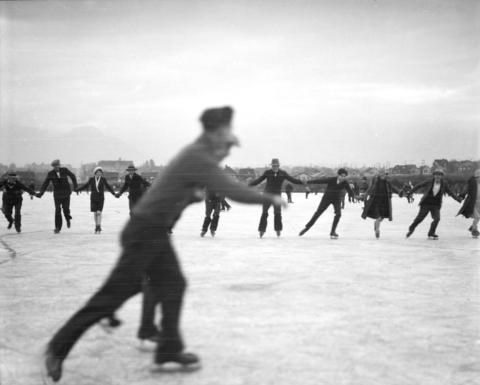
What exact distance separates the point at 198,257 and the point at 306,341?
419 centimetres

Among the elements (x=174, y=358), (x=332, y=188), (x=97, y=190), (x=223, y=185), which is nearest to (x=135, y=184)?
(x=97, y=190)

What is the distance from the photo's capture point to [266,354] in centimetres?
334

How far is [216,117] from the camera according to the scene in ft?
8.96

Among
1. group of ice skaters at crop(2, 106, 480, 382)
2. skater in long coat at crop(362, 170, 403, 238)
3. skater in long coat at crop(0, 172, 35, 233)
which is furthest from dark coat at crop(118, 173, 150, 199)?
group of ice skaters at crop(2, 106, 480, 382)

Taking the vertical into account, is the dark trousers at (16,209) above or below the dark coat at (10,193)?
below

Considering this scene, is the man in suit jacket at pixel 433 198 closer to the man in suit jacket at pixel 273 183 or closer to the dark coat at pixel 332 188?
the dark coat at pixel 332 188

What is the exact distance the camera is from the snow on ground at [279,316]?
3.05m

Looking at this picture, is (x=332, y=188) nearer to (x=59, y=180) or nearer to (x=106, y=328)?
(x=59, y=180)

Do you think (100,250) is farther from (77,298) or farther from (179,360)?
(179,360)

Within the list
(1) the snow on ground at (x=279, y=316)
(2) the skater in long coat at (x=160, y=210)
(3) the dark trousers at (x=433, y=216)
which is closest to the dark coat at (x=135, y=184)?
(1) the snow on ground at (x=279, y=316)

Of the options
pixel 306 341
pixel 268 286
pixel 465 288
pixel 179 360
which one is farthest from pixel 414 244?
pixel 179 360

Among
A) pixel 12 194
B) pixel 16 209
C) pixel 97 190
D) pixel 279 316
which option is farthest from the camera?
pixel 12 194

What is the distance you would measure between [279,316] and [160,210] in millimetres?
1958

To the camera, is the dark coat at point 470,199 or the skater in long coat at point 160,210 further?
the dark coat at point 470,199
